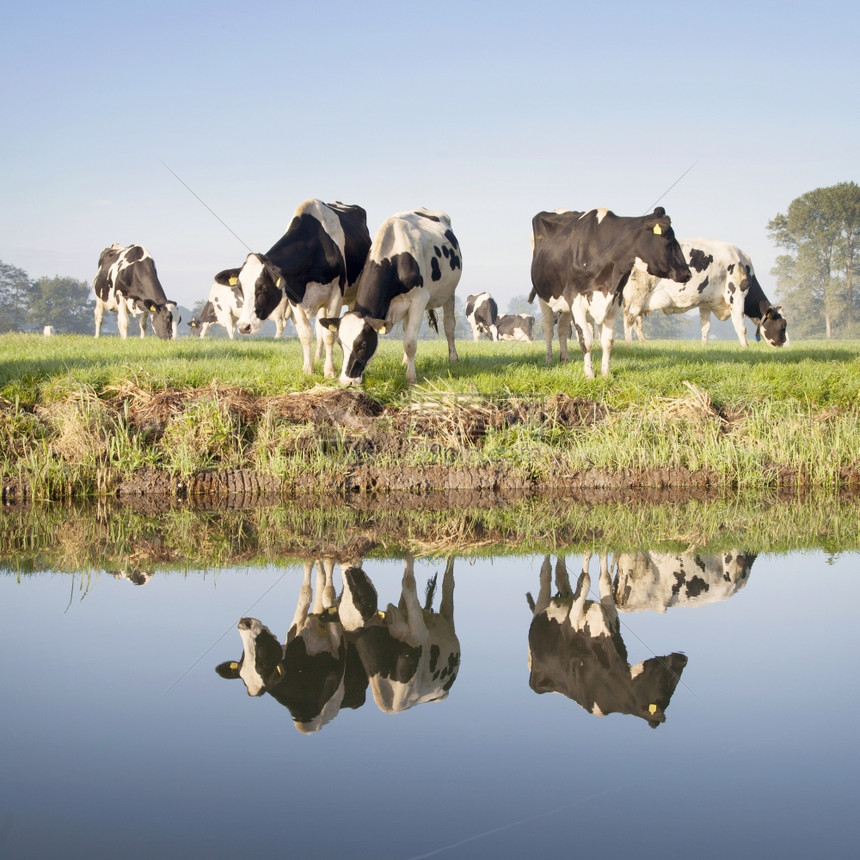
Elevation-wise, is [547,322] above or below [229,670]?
above

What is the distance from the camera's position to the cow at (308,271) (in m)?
11.7

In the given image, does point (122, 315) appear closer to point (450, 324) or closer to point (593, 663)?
point (450, 324)

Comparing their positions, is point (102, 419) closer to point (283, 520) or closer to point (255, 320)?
point (255, 320)

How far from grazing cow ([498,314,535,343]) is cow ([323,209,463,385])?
26.4 meters

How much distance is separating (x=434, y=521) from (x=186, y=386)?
4.19 metres

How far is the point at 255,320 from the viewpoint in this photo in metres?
11.7

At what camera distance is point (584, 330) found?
1270cm

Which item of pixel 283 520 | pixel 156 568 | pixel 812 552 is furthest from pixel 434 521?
pixel 812 552

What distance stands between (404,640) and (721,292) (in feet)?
47.5

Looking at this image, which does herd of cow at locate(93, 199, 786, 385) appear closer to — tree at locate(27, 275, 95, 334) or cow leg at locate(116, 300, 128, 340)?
cow leg at locate(116, 300, 128, 340)

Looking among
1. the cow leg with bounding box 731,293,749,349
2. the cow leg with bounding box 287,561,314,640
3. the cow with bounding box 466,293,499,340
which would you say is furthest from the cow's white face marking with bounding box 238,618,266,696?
the cow with bounding box 466,293,499,340

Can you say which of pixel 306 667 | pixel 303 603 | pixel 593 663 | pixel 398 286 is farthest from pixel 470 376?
pixel 306 667

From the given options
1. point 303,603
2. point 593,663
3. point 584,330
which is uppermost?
point 584,330

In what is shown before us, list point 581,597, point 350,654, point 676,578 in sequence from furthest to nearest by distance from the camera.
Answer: point 676,578
point 581,597
point 350,654
